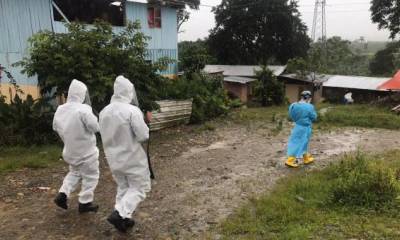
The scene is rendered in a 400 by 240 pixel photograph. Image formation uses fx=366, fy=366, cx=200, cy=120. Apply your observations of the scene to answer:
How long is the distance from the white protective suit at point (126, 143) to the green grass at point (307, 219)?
3.66 feet

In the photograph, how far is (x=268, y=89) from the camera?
19.4 meters

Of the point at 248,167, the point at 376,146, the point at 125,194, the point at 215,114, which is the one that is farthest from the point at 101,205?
the point at 215,114

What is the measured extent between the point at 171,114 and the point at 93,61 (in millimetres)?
2988

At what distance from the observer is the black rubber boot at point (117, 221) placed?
3.99 metres

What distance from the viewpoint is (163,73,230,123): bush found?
1128 cm

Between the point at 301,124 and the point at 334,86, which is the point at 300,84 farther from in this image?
the point at 301,124

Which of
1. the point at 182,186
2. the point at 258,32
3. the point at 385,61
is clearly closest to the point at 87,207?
the point at 182,186

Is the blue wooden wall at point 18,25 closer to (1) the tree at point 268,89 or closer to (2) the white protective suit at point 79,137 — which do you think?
(2) the white protective suit at point 79,137

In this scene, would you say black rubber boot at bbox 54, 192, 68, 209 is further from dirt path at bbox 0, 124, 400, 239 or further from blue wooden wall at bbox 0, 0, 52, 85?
blue wooden wall at bbox 0, 0, 52, 85

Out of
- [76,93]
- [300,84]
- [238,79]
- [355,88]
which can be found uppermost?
[76,93]

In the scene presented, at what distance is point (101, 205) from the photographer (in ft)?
16.6

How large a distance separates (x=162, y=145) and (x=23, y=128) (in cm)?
316

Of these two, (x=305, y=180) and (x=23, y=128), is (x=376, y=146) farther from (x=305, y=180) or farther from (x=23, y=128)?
(x=23, y=128)

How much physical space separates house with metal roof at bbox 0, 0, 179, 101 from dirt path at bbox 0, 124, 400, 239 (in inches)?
186
